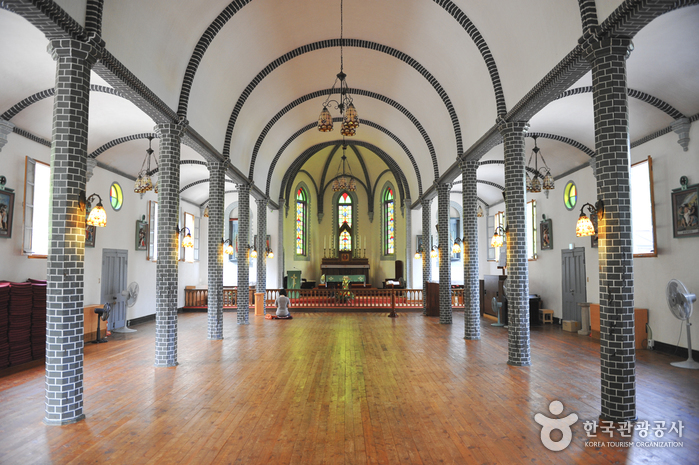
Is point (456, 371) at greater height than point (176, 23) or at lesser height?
lesser

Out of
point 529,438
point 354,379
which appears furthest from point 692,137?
point 354,379

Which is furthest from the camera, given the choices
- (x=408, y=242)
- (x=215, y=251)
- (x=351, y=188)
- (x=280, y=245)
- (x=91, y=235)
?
(x=408, y=242)

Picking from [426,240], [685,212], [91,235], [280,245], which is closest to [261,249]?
[280,245]

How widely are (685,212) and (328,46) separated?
9.54 m

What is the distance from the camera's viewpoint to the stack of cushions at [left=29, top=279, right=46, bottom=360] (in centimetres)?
896

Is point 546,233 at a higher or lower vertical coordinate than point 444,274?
higher

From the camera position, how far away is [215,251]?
1182cm

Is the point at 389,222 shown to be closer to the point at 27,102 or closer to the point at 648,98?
the point at 648,98

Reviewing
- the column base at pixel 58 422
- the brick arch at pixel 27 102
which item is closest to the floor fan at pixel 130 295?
the brick arch at pixel 27 102

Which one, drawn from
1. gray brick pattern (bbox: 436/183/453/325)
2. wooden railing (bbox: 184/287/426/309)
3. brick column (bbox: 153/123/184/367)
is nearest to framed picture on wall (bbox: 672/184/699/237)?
gray brick pattern (bbox: 436/183/453/325)

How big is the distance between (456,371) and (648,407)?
3.01 meters

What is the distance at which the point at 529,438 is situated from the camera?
492 centimetres

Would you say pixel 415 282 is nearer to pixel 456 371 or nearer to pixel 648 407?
pixel 456 371

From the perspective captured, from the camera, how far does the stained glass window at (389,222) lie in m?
25.6
